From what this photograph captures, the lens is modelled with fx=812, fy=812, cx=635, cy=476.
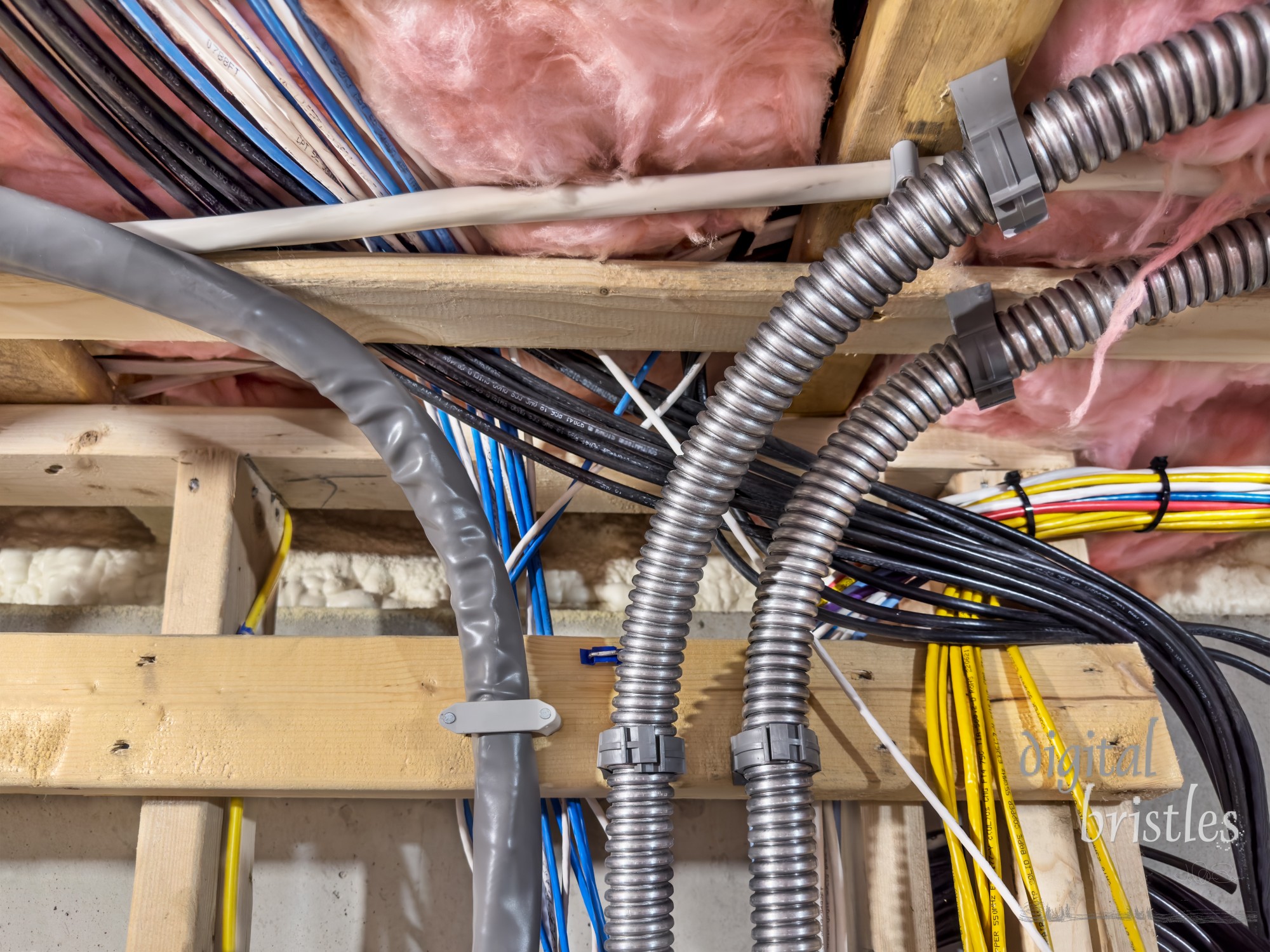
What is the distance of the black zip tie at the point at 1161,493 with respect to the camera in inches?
31.9

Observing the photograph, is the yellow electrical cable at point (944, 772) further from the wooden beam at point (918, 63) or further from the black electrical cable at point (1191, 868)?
the wooden beam at point (918, 63)

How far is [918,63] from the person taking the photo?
507mm

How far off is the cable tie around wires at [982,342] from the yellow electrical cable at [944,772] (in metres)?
0.24

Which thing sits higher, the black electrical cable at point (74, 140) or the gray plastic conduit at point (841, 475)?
the black electrical cable at point (74, 140)

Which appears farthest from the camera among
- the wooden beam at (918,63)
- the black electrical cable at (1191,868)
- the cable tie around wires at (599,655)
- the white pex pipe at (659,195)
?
the black electrical cable at (1191,868)

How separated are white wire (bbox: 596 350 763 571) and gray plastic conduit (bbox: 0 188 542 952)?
6.8 inches

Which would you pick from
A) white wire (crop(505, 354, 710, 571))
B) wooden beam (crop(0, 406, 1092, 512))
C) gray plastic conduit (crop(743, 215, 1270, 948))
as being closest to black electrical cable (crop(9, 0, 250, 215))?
wooden beam (crop(0, 406, 1092, 512))

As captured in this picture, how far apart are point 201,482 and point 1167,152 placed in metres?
0.87

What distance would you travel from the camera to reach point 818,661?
0.73 m

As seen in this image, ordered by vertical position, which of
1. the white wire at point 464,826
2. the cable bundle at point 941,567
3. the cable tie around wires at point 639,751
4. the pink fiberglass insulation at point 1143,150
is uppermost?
the pink fiberglass insulation at point 1143,150

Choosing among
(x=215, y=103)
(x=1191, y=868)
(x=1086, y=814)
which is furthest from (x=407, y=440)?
(x=1191, y=868)

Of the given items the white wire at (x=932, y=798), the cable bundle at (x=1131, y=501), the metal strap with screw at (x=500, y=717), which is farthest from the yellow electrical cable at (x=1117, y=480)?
the metal strap with screw at (x=500, y=717)

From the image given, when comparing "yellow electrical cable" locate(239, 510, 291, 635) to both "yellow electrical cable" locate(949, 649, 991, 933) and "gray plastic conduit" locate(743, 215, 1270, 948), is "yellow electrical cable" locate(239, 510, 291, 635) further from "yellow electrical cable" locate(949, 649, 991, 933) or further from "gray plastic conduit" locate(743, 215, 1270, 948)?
"yellow electrical cable" locate(949, 649, 991, 933)

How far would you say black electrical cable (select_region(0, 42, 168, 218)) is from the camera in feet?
1.88
